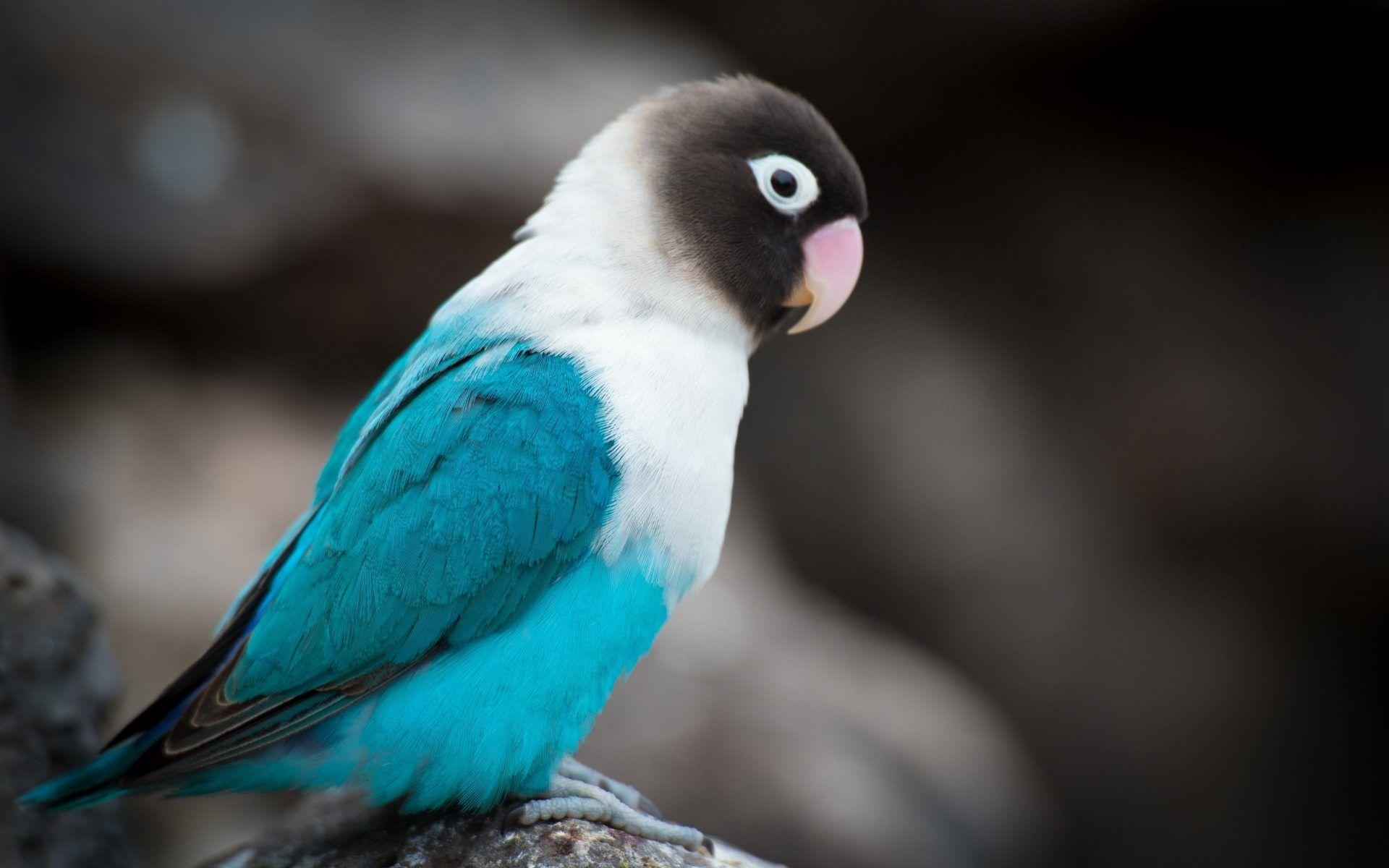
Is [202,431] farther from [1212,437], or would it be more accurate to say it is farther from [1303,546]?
[1303,546]

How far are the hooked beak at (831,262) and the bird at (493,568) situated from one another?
23 cm

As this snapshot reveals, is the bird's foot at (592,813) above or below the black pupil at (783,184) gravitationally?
below

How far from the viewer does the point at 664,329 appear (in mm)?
2391

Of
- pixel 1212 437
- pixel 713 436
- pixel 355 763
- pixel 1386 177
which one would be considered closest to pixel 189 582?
pixel 355 763

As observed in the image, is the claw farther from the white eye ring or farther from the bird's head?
the white eye ring

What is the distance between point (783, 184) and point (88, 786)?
1.91 meters

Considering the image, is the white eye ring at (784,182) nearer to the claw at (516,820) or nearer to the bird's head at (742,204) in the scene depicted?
the bird's head at (742,204)

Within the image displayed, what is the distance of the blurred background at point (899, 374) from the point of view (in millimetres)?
5168

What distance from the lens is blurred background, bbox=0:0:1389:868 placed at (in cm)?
517

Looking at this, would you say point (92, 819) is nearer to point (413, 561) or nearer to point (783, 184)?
point (413, 561)

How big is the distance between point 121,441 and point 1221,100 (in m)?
6.19

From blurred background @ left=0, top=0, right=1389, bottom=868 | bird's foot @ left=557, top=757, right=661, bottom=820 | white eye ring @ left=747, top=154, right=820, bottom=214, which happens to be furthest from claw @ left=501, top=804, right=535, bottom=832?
blurred background @ left=0, top=0, right=1389, bottom=868

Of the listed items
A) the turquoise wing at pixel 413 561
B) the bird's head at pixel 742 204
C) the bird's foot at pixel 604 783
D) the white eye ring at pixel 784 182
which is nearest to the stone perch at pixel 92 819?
the bird's foot at pixel 604 783

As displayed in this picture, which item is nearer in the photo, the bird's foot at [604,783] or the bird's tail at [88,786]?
the bird's tail at [88,786]
